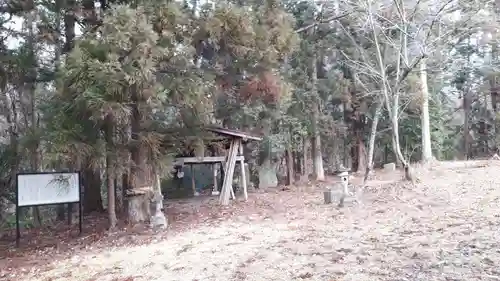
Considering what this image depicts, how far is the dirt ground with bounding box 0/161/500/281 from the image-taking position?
14.0ft

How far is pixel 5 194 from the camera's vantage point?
9492 millimetres

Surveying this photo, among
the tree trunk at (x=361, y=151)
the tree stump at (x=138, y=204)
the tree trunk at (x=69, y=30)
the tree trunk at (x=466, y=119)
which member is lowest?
the tree stump at (x=138, y=204)

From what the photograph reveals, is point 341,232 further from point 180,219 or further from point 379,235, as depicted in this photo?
point 180,219

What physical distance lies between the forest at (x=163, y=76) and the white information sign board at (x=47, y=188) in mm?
231

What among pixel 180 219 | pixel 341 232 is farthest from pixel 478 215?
pixel 180 219

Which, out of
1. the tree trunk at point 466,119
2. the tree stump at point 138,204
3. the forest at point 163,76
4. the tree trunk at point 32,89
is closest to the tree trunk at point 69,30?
the forest at point 163,76

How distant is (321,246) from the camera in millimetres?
5375

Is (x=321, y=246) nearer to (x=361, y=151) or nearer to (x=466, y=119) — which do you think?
(x=361, y=151)

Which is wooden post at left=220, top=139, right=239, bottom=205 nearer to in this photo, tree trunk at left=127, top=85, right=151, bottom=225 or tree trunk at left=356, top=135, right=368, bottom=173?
tree trunk at left=127, top=85, right=151, bottom=225

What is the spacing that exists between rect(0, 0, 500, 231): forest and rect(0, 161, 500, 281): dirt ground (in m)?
1.51

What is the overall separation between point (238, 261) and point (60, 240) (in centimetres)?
411

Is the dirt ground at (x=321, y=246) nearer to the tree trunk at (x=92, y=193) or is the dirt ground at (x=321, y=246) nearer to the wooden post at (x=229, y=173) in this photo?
the wooden post at (x=229, y=173)

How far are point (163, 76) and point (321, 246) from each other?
147 inches

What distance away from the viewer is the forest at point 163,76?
6492 mm
